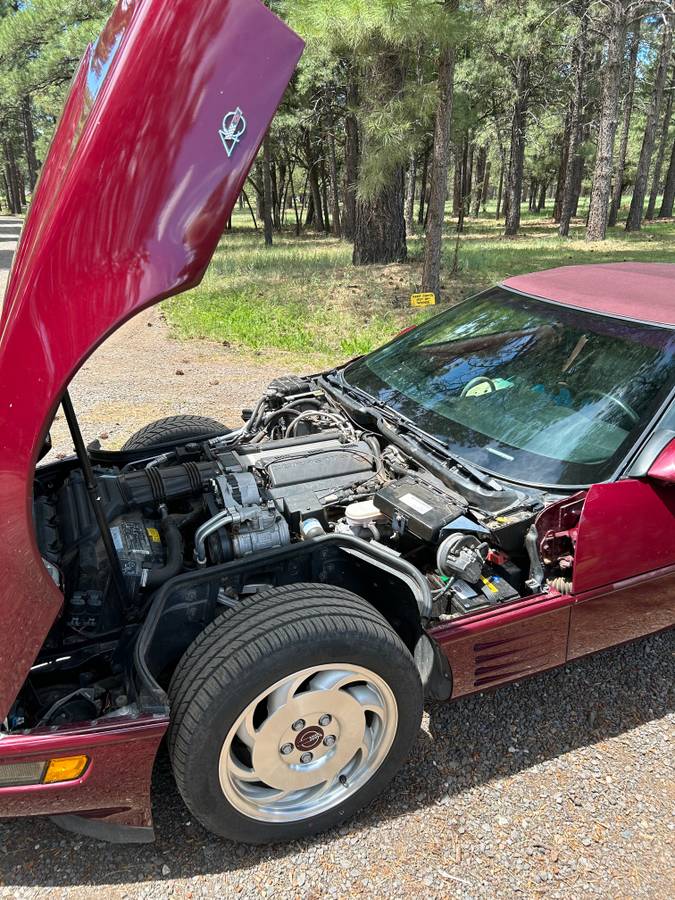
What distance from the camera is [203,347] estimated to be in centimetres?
917

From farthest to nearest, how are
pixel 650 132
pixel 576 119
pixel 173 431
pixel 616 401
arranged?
pixel 650 132 < pixel 576 119 < pixel 173 431 < pixel 616 401

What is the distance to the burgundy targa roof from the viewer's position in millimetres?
3041

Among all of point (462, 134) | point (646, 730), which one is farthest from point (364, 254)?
point (462, 134)

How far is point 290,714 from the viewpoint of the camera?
6.99 ft

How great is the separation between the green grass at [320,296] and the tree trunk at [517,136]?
820 centimetres

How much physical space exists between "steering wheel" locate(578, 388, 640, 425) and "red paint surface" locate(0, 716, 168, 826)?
209 cm

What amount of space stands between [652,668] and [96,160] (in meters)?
3.09

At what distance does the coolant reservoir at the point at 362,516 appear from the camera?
2.68m

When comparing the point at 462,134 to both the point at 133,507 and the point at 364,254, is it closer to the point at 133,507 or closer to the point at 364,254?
the point at 364,254

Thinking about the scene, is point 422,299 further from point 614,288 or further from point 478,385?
point 478,385

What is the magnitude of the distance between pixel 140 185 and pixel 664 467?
6.76 ft

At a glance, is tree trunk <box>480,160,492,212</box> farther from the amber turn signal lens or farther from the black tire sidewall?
the amber turn signal lens

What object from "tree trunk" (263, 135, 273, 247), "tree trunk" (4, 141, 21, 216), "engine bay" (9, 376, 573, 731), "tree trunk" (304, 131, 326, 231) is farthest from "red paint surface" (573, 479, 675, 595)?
"tree trunk" (4, 141, 21, 216)

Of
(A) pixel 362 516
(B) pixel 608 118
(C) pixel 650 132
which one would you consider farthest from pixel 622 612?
(C) pixel 650 132
